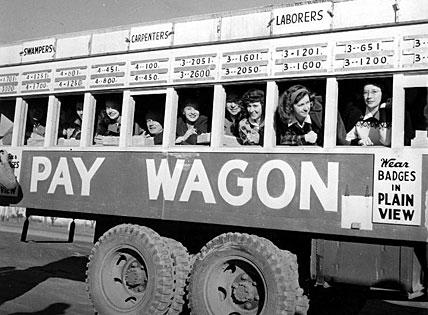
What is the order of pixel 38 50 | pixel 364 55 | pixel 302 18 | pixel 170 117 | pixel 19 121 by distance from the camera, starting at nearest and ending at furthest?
pixel 364 55
pixel 302 18
pixel 170 117
pixel 38 50
pixel 19 121

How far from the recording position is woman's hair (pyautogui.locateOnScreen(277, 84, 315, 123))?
17.1ft

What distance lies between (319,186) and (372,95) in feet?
3.40

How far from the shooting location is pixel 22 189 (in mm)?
6953

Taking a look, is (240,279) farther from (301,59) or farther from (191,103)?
(301,59)

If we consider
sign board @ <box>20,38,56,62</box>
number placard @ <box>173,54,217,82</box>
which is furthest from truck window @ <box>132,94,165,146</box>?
sign board @ <box>20,38,56,62</box>

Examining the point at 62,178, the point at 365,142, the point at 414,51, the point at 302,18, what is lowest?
the point at 62,178

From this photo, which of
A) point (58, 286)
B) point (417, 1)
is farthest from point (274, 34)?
point (58, 286)

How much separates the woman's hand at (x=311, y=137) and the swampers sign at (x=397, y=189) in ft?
2.47

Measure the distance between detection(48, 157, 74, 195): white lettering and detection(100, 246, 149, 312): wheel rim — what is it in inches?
43.5

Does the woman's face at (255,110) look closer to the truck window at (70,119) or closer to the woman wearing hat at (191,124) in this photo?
the woman wearing hat at (191,124)

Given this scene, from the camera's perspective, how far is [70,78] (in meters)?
6.73

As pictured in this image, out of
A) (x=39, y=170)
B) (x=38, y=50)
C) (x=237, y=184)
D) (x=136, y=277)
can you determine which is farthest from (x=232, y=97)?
(x=38, y=50)

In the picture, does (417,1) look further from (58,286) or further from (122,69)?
(58,286)

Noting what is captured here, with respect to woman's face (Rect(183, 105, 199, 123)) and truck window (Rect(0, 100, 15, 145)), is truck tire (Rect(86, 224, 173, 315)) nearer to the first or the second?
woman's face (Rect(183, 105, 199, 123))
